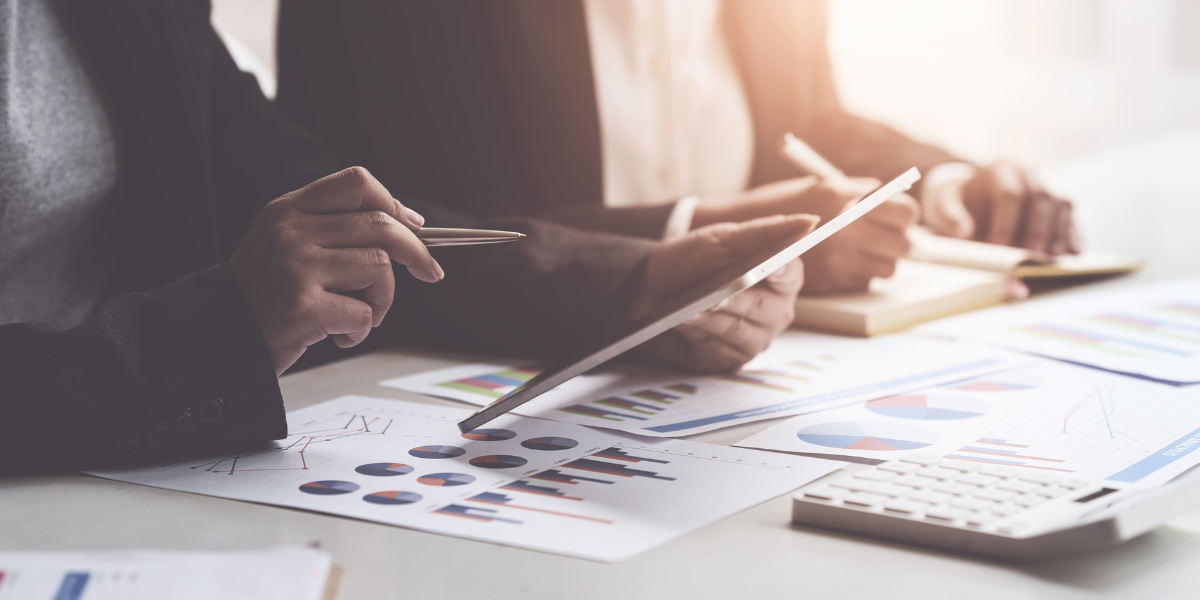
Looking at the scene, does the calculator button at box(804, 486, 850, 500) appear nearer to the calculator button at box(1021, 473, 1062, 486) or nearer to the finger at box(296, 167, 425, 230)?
the calculator button at box(1021, 473, 1062, 486)

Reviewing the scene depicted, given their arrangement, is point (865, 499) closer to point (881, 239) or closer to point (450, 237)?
point (450, 237)

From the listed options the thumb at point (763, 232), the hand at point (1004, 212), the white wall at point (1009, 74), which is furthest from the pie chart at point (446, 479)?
the white wall at point (1009, 74)

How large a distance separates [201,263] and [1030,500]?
77 centimetres

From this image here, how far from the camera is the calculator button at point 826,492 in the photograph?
43 cm

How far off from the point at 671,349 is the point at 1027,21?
98.4 inches

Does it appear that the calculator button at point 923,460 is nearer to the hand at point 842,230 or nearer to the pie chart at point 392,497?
the pie chart at point 392,497

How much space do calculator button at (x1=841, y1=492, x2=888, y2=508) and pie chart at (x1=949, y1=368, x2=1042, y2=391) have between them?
30cm

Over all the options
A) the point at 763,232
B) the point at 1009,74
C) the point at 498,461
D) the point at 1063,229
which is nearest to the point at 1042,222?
the point at 1063,229

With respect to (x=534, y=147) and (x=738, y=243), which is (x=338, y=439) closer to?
(x=738, y=243)

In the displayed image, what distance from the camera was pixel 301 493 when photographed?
0.47m

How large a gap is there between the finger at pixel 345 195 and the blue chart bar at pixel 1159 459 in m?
0.48

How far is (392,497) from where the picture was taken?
18.3 inches

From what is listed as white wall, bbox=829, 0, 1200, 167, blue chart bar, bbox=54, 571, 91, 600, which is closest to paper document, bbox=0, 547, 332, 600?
blue chart bar, bbox=54, 571, 91, 600

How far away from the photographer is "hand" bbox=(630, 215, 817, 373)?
0.72 m
